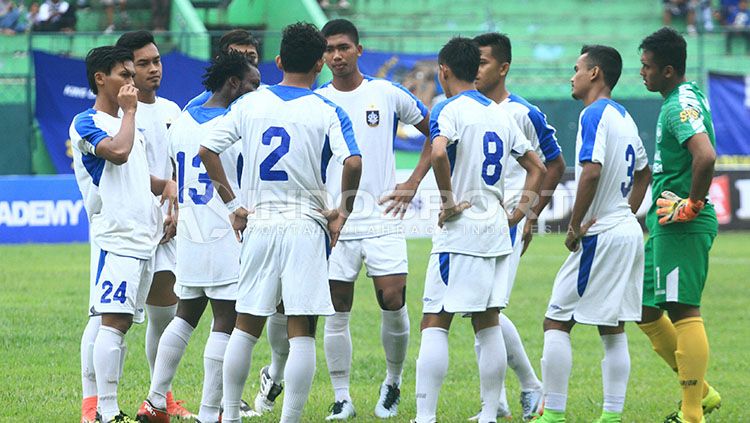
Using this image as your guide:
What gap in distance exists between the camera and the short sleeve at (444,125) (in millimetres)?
6238

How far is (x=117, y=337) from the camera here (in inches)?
246

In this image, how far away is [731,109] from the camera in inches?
866

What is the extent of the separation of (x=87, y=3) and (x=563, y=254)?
12931mm

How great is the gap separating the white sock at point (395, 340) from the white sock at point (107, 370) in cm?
192

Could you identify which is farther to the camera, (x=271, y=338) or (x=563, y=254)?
(x=563, y=254)

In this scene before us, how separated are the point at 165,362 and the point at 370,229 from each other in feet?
5.58

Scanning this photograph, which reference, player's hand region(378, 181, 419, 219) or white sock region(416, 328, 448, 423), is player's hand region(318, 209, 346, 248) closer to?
white sock region(416, 328, 448, 423)

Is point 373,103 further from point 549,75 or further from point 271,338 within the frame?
point 549,75

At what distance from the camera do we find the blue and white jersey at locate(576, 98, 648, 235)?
641 centimetres

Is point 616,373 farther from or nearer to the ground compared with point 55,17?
nearer to the ground

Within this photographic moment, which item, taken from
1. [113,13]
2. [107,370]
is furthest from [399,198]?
[113,13]

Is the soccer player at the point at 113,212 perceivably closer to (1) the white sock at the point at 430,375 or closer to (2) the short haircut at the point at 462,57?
(1) the white sock at the point at 430,375

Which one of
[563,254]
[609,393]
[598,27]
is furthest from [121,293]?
[598,27]

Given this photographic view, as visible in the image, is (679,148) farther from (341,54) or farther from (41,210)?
(41,210)
